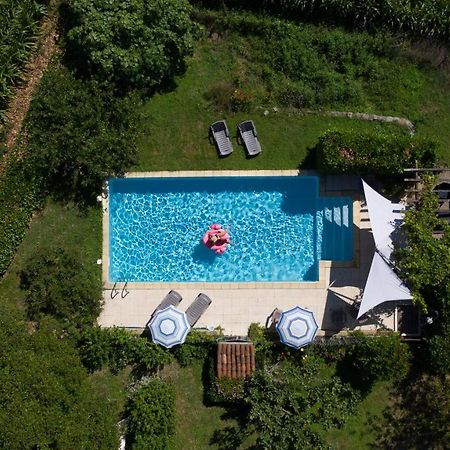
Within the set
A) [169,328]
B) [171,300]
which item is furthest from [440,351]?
[171,300]

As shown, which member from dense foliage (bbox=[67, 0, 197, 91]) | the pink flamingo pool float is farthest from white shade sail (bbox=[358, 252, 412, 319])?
dense foliage (bbox=[67, 0, 197, 91])

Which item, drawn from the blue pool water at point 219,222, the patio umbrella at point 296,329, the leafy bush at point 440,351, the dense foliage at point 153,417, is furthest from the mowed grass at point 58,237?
the leafy bush at point 440,351

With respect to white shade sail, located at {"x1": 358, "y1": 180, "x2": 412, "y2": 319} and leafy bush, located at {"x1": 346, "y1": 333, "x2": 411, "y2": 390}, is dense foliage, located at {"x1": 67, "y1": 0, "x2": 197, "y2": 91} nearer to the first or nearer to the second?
white shade sail, located at {"x1": 358, "y1": 180, "x2": 412, "y2": 319}

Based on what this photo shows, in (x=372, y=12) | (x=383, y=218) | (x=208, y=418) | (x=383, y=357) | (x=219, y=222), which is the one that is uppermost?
(x=372, y=12)

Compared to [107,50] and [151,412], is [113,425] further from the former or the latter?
[107,50]

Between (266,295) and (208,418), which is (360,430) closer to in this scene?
(208,418)

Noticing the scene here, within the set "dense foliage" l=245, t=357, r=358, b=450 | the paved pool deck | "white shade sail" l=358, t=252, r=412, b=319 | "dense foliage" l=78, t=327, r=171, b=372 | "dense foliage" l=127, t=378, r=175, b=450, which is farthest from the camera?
the paved pool deck
